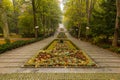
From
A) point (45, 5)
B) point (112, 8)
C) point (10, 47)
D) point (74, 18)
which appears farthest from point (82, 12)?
point (10, 47)

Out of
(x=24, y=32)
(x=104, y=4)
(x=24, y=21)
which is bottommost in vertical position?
(x=24, y=32)

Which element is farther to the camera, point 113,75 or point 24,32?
point 24,32

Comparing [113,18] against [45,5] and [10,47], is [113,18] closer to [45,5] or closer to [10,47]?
[10,47]

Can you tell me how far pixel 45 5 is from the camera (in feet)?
98.3

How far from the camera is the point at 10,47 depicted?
45.6 ft

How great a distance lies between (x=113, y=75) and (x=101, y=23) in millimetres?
11450

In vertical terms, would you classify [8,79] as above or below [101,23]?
below

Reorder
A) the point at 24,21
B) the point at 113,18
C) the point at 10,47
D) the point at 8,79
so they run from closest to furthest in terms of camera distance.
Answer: the point at 8,79 → the point at 10,47 → the point at 113,18 → the point at 24,21

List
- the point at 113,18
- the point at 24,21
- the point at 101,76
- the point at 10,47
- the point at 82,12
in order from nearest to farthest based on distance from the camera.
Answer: the point at 101,76
the point at 10,47
the point at 113,18
the point at 82,12
the point at 24,21

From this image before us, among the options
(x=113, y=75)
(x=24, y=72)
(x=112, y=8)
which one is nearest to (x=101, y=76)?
(x=113, y=75)

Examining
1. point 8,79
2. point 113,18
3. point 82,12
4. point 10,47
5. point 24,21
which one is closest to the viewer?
point 8,79

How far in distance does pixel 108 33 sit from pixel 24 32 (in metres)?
25.0

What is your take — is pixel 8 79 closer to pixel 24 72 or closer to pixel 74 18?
pixel 24 72

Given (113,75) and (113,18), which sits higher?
(113,18)
